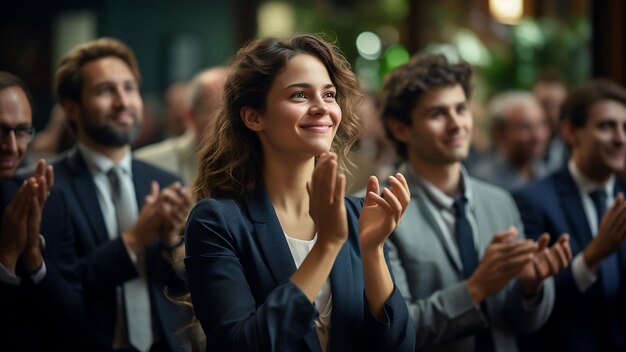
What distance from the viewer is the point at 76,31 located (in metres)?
10.5

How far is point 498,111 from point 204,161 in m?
3.95

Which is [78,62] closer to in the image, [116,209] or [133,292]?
[116,209]

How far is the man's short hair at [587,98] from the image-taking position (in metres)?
4.08

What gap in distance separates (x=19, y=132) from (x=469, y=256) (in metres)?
1.73

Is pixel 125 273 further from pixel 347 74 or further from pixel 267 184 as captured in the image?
pixel 347 74

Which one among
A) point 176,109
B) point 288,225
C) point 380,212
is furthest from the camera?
point 176,109

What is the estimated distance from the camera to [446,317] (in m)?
3.22

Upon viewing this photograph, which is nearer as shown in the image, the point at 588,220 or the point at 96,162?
the point at 96,162

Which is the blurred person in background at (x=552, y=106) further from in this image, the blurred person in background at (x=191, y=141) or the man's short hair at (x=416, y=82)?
the man's short hair at (x=416, y=82)

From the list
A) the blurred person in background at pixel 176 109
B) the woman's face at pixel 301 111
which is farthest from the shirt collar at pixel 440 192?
the blurred person in background at pixel 176 109

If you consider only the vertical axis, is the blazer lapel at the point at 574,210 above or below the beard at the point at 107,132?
below

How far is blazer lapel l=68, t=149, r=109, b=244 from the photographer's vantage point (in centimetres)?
348

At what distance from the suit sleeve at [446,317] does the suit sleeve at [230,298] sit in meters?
0.99

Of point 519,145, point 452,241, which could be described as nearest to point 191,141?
point 452,241
